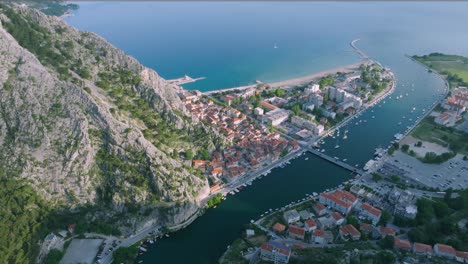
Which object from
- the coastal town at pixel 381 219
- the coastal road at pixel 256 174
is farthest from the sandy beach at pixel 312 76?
the coastal town at pixel 381 219

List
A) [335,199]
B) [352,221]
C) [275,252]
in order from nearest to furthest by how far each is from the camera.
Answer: [275,252], [352,221], [335,199]

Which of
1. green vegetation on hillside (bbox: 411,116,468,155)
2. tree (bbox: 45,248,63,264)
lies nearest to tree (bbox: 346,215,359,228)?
green vegetation on hillside (bbox: 411,116,468,155)

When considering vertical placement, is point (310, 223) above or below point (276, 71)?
below

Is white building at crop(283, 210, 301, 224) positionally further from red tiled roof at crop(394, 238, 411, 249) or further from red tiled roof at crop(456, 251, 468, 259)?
red tiled roof at crop(456, 251, 468, 259)

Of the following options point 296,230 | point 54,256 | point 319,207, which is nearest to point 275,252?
point 296,230

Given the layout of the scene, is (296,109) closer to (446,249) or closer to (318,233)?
(318,233)

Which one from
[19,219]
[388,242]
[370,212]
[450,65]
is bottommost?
[388,242]

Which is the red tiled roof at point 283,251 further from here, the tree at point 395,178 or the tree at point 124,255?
the tree at point 395,178
